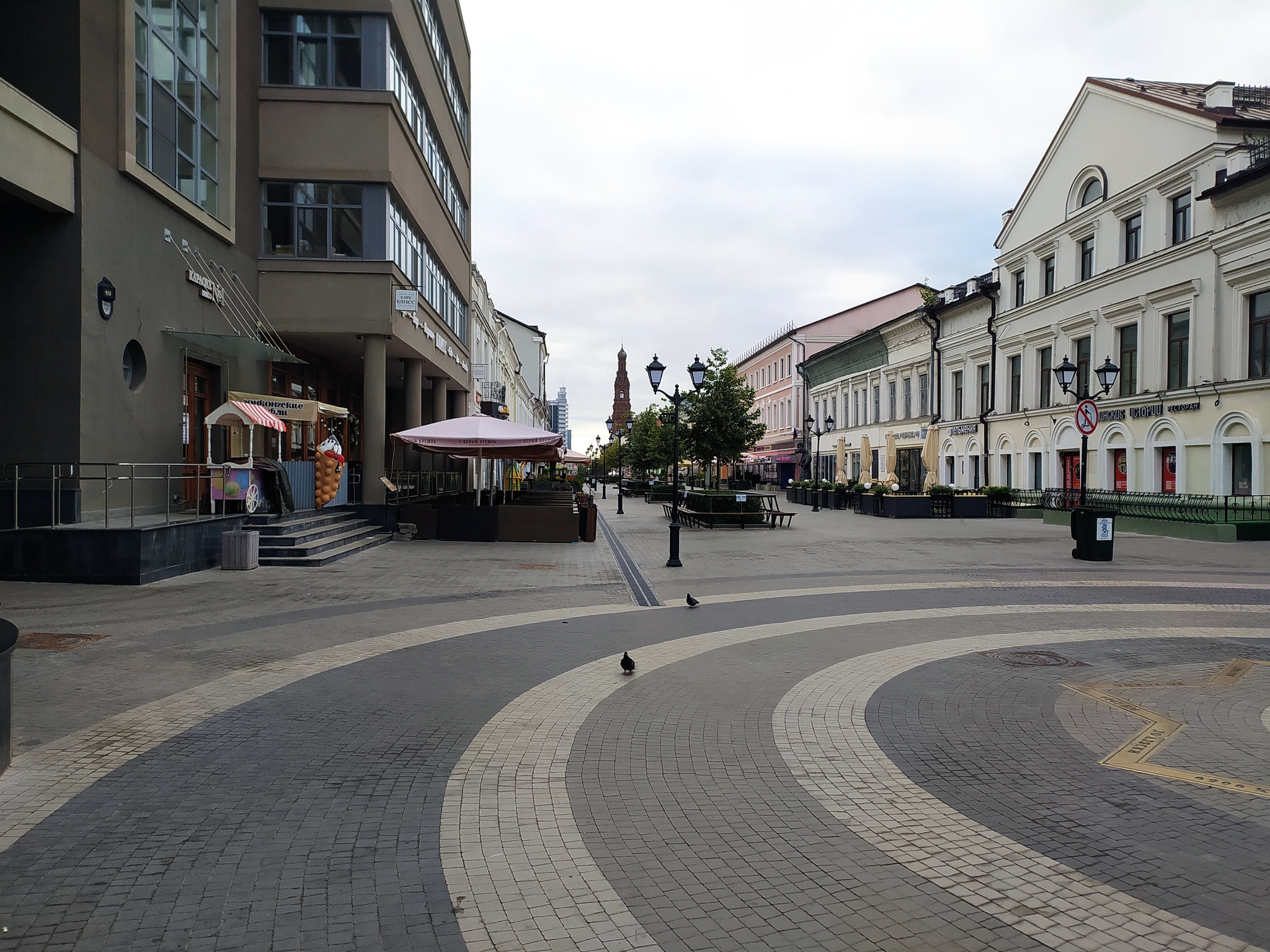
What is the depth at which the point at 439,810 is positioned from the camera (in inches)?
185

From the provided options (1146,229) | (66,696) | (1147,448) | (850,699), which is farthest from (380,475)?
(1146,229)

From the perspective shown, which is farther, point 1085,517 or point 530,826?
point 1085,517

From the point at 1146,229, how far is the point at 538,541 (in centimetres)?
2461

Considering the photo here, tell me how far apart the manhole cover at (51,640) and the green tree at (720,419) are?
27167 millimetres

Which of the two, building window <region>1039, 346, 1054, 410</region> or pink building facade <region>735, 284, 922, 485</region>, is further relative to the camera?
pink building facade <region>735, 284, 922, 485</region>

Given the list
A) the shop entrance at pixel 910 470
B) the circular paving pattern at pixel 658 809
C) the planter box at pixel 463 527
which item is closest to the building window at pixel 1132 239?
the shop entrance at pixel 910 470

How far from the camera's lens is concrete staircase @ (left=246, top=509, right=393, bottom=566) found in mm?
15789

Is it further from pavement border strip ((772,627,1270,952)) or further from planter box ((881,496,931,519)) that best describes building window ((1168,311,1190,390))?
pavement border strip ((772,627,1270,952))

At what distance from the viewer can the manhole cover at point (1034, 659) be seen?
8.38 meters

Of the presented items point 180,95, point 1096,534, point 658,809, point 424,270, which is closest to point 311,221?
point 180,95

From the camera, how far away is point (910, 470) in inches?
2009

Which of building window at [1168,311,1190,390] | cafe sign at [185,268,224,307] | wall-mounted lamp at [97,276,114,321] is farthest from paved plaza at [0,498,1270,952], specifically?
building window at [1168,311,1190,390]

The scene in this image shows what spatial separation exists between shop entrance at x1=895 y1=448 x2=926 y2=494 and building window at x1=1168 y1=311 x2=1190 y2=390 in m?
19.5

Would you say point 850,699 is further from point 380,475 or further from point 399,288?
point 399,288
